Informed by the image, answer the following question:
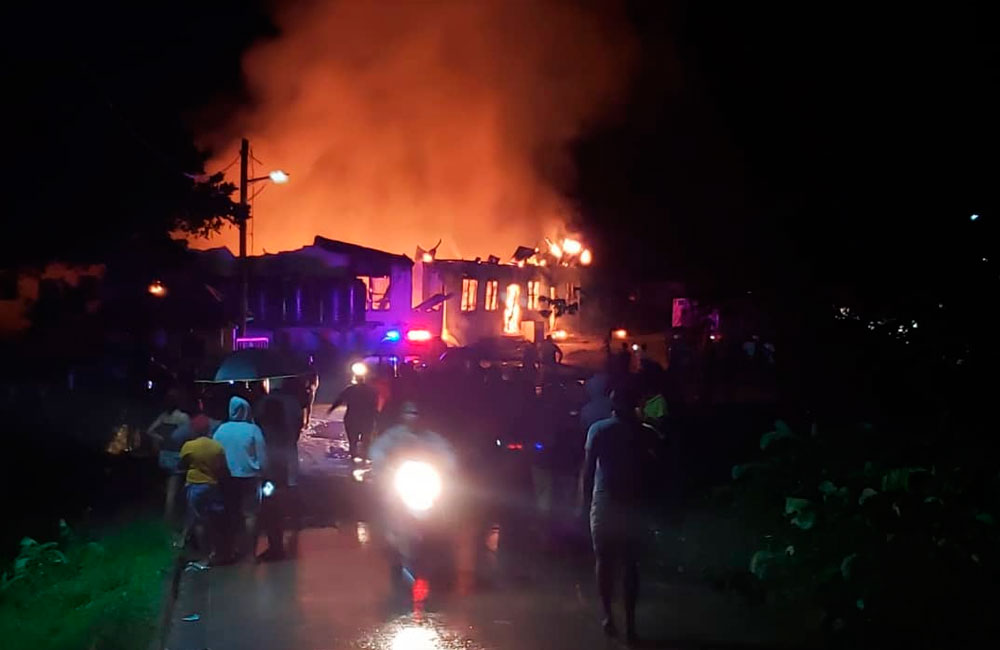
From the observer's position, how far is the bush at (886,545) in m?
6.98

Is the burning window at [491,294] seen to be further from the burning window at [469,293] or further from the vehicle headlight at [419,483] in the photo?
the vehicle headlight at [419,483]

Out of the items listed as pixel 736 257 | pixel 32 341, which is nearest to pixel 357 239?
pixel 32 341

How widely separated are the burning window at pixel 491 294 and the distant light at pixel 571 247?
375cm

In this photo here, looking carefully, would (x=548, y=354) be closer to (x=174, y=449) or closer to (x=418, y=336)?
(x=418, y=336)

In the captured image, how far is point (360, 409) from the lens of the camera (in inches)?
589

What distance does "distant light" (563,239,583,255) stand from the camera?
4304 centimetres

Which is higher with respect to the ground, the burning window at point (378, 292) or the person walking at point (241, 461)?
the burning window at point (378, 292)

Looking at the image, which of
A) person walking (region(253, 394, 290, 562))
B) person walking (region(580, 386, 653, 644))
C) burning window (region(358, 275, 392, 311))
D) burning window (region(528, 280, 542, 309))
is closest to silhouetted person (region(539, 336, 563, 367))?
burning window (region(358, 275, 392, 311))

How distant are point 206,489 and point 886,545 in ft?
19.2

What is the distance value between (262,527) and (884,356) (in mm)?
7048

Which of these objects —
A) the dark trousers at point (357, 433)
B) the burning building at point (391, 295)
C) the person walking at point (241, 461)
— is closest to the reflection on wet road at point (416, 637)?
the person walking at point (241, 461)

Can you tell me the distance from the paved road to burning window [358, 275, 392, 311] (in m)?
33.8

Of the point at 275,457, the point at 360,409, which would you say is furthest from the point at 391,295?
the point at 275,457

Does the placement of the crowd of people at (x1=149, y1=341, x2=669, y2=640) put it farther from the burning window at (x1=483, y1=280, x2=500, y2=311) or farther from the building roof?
the burning window at (x1=483, y1=280, x2=500, y2=311)
